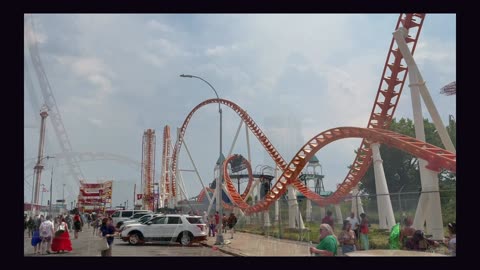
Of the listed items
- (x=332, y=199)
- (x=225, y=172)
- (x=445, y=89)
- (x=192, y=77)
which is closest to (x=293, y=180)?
(x=332, y=199)

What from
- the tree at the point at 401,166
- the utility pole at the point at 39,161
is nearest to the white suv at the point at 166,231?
the utility pole at the point at 39,161

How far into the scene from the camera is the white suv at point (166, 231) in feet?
79.2

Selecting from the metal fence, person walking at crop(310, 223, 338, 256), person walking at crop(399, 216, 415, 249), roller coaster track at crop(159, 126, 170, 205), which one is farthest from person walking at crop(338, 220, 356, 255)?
roller coaster track at crop(159, 126, 170, 205)

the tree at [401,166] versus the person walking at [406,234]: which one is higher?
the tree at [401,166]

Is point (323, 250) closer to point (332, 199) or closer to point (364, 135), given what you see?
point (364, 135)

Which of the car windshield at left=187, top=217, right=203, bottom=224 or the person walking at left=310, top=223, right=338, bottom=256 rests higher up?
the person walking at left=310, top=223, right=338, bottom=256

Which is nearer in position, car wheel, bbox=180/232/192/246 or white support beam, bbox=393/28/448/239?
white support beam, bbox=393/28/448/239

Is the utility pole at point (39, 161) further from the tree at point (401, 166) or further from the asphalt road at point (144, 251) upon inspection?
the tree at point (401, 166)

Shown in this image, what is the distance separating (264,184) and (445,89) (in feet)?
88.4

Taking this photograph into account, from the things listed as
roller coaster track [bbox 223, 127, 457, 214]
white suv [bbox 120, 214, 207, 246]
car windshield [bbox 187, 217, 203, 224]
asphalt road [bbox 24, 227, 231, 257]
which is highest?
roller coaster track [bbox 223, 127, 457, 214]

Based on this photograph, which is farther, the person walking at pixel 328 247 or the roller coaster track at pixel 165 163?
the roller coaster track at pixel 165 163

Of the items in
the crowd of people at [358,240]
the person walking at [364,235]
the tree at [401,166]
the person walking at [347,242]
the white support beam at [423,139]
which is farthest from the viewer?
the tree at [401,166]

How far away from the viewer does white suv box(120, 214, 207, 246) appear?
Answer: 2414 cm

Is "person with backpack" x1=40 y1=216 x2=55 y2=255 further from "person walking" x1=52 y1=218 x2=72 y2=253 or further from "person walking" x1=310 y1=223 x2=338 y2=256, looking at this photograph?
"person walking" x1=310 y1=223 x2=338 y2=256
